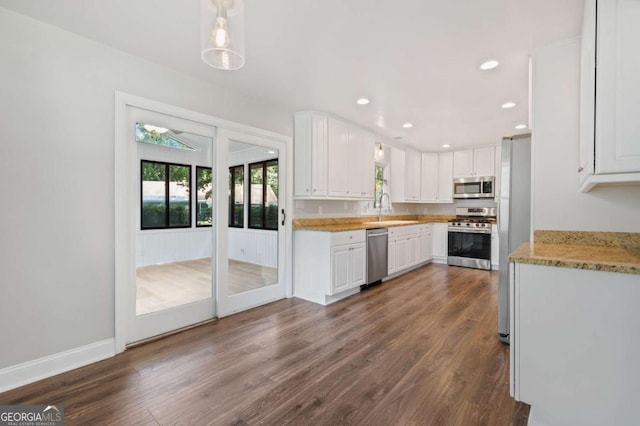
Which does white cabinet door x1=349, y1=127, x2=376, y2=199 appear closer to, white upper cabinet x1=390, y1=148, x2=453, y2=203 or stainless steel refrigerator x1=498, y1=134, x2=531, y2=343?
white upper cabinet x1=390, y1=148, x2=453, y2=203

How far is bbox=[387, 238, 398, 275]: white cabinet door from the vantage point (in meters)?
4.60

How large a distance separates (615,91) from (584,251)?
0.93 meters

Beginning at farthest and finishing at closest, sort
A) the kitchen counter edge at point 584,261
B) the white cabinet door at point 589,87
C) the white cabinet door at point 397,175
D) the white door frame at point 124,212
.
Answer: the white cabinet door at point 397,175 < the white door frame at point 124,212 < the white cabinet door at point 589,87 < the kitchen counter edge at point 584,261

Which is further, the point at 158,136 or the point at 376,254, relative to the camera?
the point at 376,254

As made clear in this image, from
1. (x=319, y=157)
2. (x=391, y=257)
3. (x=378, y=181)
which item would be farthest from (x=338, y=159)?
(x=378, y=181)

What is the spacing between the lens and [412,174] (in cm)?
622

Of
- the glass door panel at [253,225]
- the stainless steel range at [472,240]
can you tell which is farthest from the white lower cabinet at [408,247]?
the glass door panel at [253,225]

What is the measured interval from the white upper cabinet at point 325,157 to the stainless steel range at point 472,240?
8.62 ft

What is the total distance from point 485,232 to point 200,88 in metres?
5.34

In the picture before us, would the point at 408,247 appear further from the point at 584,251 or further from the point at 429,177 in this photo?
the point at 584,251

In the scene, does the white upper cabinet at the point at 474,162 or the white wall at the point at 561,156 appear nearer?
the white wall at the point at 561,156

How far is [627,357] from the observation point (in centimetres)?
130

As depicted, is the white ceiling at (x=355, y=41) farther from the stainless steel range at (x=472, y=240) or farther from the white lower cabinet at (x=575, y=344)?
the stainless steel range at (x=472, y=240)

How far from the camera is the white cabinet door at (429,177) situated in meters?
6.41
